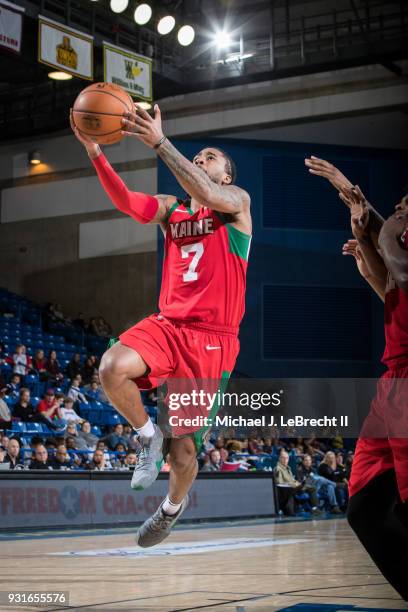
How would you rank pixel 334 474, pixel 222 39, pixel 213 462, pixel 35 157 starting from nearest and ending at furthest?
pixel 213 462
pixel 334 474
pixel 222 39
pixel 35 157

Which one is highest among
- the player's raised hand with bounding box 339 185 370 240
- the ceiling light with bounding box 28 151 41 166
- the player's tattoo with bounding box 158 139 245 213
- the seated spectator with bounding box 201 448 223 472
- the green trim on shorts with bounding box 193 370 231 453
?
the ceiling light with bounding box 28 151 41 166

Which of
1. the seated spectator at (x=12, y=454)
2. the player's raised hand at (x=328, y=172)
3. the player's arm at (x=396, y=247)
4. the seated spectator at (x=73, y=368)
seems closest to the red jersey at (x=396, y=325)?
the player's arm at (x=396, y=247)

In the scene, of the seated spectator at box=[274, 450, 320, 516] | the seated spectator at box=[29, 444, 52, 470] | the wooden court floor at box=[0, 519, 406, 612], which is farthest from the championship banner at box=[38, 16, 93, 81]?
the wooden court floor at box=[0, 519, 406, 612]

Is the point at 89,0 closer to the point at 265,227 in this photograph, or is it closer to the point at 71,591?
the point at 265,227

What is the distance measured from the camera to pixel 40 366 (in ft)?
59.3

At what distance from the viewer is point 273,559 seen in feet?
29.8

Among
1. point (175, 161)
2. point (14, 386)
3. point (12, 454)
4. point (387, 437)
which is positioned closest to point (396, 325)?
point (387, 437)

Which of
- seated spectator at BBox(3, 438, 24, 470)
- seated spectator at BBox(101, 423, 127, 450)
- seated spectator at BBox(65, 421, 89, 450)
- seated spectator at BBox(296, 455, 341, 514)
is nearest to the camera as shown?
seated spectator at BBox(3, 438, 24, 470)

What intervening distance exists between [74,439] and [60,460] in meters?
1.11

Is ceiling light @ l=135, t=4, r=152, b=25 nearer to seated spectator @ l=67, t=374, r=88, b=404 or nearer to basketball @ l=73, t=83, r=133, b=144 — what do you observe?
seated spectator @ l=67, t=374, r=88, b=404

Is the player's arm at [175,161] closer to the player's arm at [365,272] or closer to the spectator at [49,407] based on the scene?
the player's arm at [365,272]

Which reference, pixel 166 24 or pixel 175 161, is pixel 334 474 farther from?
pixel 175 161

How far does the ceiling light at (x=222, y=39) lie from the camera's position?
21203 mm

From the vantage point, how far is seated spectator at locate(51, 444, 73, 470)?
542 inches
